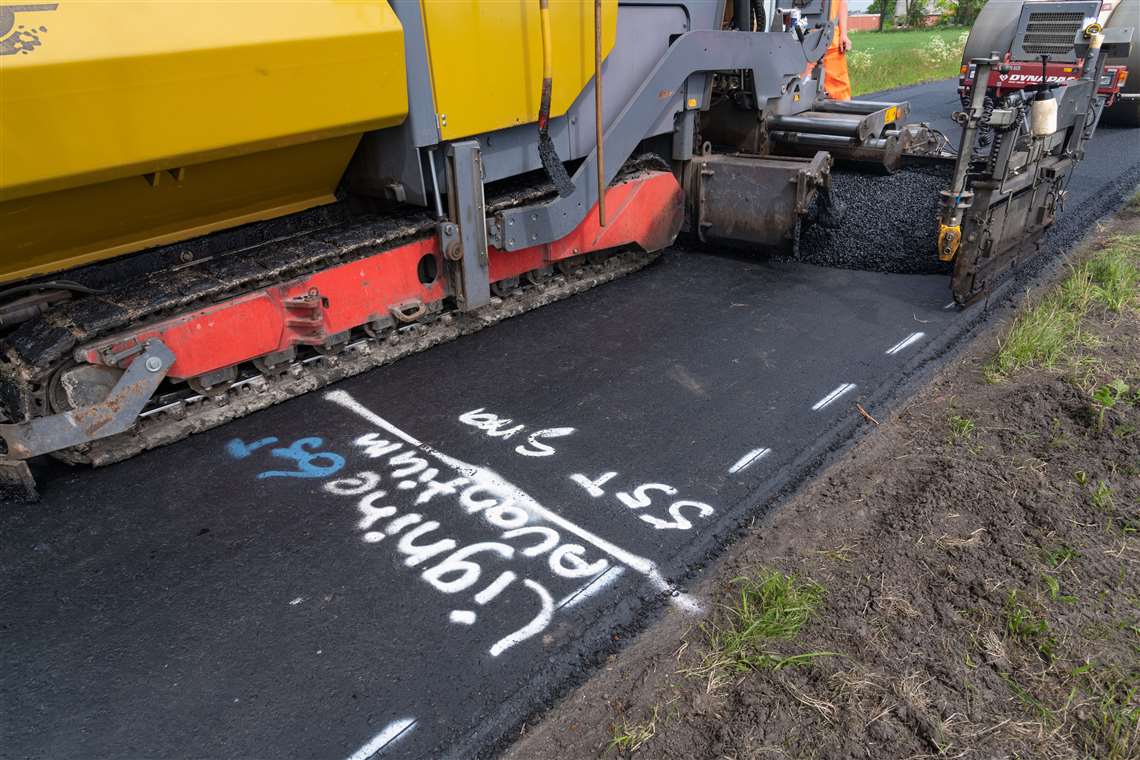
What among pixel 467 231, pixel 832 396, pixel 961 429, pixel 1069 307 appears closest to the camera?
pixel 961 429

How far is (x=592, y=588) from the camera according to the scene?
3111 millimetres

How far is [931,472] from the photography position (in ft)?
12.3

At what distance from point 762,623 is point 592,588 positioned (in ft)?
2.20

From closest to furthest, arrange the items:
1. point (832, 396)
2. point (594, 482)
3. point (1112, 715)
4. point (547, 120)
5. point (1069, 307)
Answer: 1. point (1112, 715)
2. point (594, 482)
3. point (832, 396)
4. point (547, 120)
5. point (1069, 307)

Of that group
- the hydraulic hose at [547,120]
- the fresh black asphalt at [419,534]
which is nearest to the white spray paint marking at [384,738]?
the fresh black asphalt at [419,534]

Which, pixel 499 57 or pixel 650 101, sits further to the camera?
pixel 650 101

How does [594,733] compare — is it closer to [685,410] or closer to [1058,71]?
[685,410]

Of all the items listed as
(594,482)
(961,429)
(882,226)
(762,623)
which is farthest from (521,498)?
(882,226)

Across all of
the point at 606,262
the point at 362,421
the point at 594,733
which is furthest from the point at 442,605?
the point at 606,262

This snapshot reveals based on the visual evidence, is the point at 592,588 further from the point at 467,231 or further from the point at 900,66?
the point at 900,66

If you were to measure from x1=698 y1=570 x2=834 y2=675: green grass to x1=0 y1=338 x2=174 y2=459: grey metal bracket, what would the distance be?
9.67ft

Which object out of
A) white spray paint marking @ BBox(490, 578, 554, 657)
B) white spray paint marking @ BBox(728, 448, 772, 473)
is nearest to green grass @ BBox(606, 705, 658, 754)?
white spray paint marking @ BBox(490, 578, 554, 657)

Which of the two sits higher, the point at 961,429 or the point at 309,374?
the point at 309,374

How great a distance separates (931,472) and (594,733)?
219cm
